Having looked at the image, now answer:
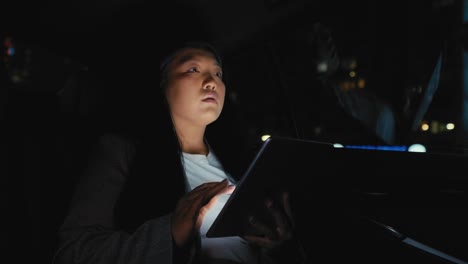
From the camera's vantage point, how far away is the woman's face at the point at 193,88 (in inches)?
53.5

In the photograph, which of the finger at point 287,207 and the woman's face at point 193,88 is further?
the woman's face at point 193,88

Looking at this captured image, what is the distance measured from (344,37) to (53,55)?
1.96 m

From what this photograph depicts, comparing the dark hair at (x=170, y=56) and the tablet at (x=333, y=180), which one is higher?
the dark hair at (x=170, y=56)

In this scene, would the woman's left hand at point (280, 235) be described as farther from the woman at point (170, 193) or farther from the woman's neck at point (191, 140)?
the woman's neck at point (191, 140)

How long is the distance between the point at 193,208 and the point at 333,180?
0.43 meters

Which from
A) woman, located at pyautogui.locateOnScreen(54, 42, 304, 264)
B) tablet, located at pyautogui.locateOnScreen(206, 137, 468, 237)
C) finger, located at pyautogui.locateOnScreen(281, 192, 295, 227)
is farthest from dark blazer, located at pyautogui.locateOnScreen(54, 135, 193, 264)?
finger, located at pyautogui.locateOnScreen(281, 192, 295, 227)

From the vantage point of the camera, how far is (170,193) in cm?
119

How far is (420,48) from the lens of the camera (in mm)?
2002

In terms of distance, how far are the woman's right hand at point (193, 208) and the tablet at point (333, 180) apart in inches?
3.2

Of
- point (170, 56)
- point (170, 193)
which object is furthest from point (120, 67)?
point (170, 193)

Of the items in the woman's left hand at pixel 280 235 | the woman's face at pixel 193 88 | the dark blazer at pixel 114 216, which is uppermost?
the woman's face at pixel 193 88

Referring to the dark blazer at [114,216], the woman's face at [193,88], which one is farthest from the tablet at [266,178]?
the woman's face at [193,88]

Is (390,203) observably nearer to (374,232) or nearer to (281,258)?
(374,232)

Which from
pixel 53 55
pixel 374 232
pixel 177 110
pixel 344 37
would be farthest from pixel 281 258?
pixel 344 37
